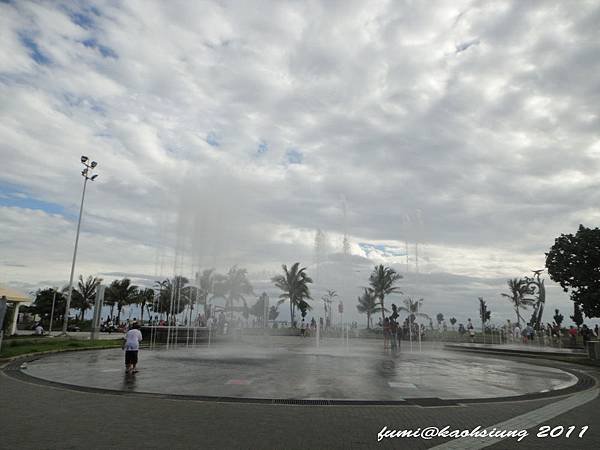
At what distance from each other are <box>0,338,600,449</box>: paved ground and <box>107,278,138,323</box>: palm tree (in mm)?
64167

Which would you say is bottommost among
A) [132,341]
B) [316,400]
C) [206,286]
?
[316,400]

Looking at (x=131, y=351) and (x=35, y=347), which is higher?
(x=131, y=351)

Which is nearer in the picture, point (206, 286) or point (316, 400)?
point (316, 400)

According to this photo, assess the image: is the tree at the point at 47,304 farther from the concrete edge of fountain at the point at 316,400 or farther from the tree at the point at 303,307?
the concrete edge of fountain at the point at 316,400

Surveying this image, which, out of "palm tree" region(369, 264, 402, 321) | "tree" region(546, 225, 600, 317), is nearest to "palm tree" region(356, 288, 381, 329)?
"palm tree" region(369, 264, 402, 321)

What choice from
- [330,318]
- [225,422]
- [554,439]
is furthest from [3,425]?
[330,318]

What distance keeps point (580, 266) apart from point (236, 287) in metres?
40.5

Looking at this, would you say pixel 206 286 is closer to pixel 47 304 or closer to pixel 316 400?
pixel 47 304

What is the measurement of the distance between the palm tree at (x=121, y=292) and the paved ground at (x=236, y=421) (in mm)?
64167

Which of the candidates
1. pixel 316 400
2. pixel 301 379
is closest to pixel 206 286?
pixel 301 379

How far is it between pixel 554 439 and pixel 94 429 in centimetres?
722

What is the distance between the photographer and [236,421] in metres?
7.31

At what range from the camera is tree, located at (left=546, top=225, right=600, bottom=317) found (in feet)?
95.5

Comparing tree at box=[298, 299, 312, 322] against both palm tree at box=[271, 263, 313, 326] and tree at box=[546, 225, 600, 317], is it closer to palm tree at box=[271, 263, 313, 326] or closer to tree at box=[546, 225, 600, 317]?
palm tree at box=[271, 263, 313, 326]
